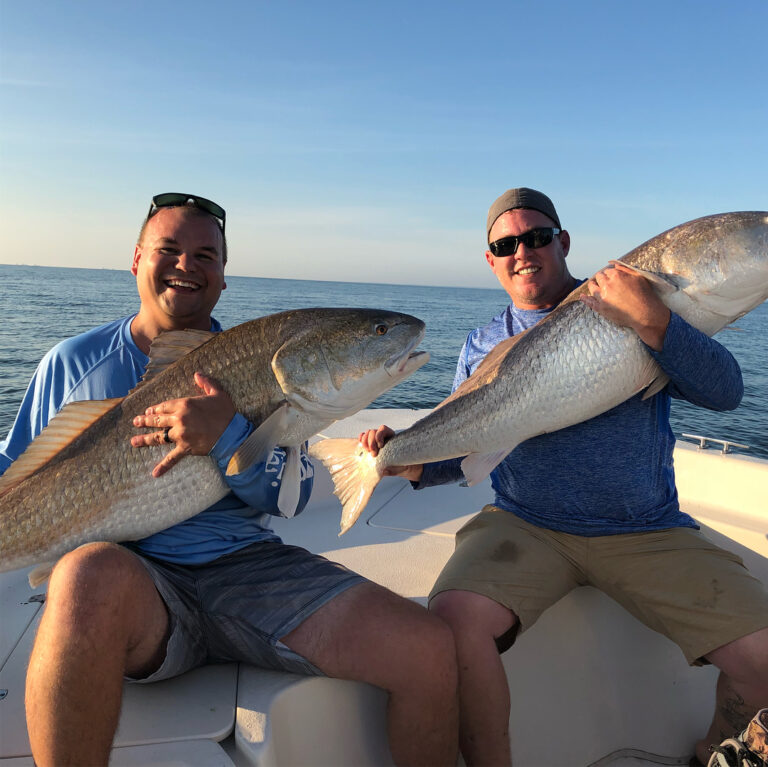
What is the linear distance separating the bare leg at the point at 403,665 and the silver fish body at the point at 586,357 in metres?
0.75

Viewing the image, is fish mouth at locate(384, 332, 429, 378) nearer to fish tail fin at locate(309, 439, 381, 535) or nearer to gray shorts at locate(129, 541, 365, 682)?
fish tail fin at locate(309, 439, 381, 535)

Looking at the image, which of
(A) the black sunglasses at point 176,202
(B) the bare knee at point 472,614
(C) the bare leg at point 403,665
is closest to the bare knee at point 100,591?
(C) the bare leg at point 403,665

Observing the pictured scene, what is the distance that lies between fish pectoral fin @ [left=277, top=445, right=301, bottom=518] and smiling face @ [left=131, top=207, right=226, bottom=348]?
91 cm

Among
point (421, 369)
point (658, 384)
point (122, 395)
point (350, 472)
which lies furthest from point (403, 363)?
point (421, 369)

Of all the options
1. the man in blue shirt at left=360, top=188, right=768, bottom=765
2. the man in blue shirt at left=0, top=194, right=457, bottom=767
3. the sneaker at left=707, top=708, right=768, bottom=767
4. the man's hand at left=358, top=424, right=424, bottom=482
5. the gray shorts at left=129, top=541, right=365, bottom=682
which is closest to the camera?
the sneaker at left=707, top=708, right=768, bottom=767

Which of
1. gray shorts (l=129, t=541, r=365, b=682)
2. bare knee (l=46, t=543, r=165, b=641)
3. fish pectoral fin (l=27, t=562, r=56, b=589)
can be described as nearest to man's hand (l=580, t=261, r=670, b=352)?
gray shorts (l=129, t=541, r=365, b=682)

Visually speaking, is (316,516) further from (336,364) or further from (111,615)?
(111,615)

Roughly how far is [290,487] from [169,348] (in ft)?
2.72

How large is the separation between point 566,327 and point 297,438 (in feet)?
4.34

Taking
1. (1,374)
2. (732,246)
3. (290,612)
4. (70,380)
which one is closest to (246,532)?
(290,612)

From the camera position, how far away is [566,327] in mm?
2697

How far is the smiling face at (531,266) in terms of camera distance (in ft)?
10.9

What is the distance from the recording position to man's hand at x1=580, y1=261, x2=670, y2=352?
249 cm

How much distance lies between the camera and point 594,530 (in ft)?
9.61
